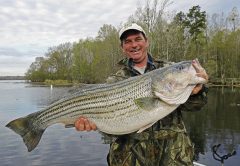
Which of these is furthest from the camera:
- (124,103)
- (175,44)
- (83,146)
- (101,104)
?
(175,44)

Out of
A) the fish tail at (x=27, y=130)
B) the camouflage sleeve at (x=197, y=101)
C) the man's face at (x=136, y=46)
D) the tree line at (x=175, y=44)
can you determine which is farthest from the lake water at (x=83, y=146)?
the tree line at (x=175, y=44)

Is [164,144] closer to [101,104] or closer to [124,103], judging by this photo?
[124,103]

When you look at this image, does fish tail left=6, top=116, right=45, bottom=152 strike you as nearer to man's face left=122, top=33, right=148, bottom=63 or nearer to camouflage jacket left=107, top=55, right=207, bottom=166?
camouflage jacket left=107, top=55, right=207, bottom=166

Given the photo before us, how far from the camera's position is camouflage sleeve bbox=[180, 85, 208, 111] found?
4.20 m

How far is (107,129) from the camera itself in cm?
433

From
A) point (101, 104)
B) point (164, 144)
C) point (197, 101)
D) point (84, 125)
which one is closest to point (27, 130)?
point (84, 125)

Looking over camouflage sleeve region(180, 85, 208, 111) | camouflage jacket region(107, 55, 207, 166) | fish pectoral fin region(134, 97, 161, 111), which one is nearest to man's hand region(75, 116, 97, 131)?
camouflage jacket region(107, 55, 207, 166)

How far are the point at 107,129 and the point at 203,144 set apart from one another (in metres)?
12.9

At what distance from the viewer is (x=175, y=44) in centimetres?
5250

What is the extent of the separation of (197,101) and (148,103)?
0.68 meters

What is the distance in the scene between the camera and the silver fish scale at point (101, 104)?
417 cm

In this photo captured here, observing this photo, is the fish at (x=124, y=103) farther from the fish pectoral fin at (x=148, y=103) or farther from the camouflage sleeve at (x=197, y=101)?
the camouflage sleeve at (x=197, y=101)

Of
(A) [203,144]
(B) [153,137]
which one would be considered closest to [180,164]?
(B) [153,137]

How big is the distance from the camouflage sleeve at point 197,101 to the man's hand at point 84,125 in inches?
48.4
